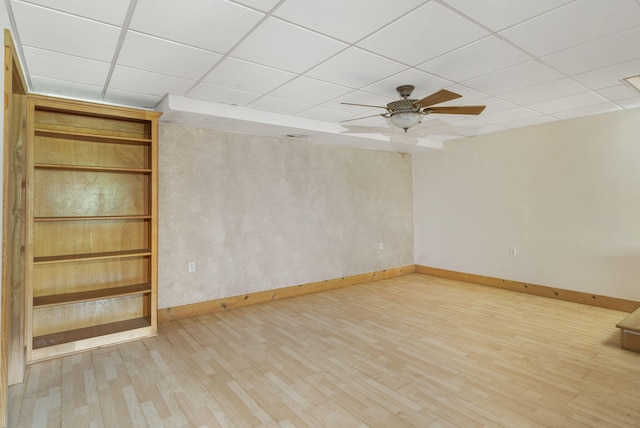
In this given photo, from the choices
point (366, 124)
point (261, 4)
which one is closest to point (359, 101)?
point (366, 124)

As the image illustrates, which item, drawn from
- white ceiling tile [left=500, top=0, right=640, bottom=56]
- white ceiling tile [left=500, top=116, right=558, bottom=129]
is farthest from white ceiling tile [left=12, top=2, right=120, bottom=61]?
white ceiling tile [left=500, top=116, right=558, bottom=129]

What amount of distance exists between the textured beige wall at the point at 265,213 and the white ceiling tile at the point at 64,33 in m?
1.54

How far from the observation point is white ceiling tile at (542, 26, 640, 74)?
86.5 inches

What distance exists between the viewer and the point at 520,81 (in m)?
2.92

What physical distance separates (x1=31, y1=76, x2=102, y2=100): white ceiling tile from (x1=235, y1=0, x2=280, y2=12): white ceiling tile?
2004 millimetres

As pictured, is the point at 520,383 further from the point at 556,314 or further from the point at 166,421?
the point at 166,421

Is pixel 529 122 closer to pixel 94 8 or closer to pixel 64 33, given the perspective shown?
pixel 94 8

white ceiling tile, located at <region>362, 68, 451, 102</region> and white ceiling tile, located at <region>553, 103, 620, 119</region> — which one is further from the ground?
white ceiling tile, located at <region>553, 103, 620, 119</region>

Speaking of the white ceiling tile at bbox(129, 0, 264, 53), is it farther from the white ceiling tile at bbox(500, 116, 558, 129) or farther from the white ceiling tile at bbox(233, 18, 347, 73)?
the white ceiling tile at bbox(500, 116, 558, 129)

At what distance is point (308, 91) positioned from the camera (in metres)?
3.13

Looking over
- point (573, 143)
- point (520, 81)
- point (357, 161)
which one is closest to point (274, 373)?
point (520, 81)

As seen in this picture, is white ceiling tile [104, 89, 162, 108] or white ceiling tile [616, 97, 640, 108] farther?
white ceiling tile [616, 97, 640, 108]

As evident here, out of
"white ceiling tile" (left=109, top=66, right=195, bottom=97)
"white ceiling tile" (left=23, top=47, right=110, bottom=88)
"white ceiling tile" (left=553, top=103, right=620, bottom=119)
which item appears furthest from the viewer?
"white ceiling tile" (left=553, top=103, right=620, bottom=119)

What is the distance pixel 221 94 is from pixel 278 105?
0.63 m
